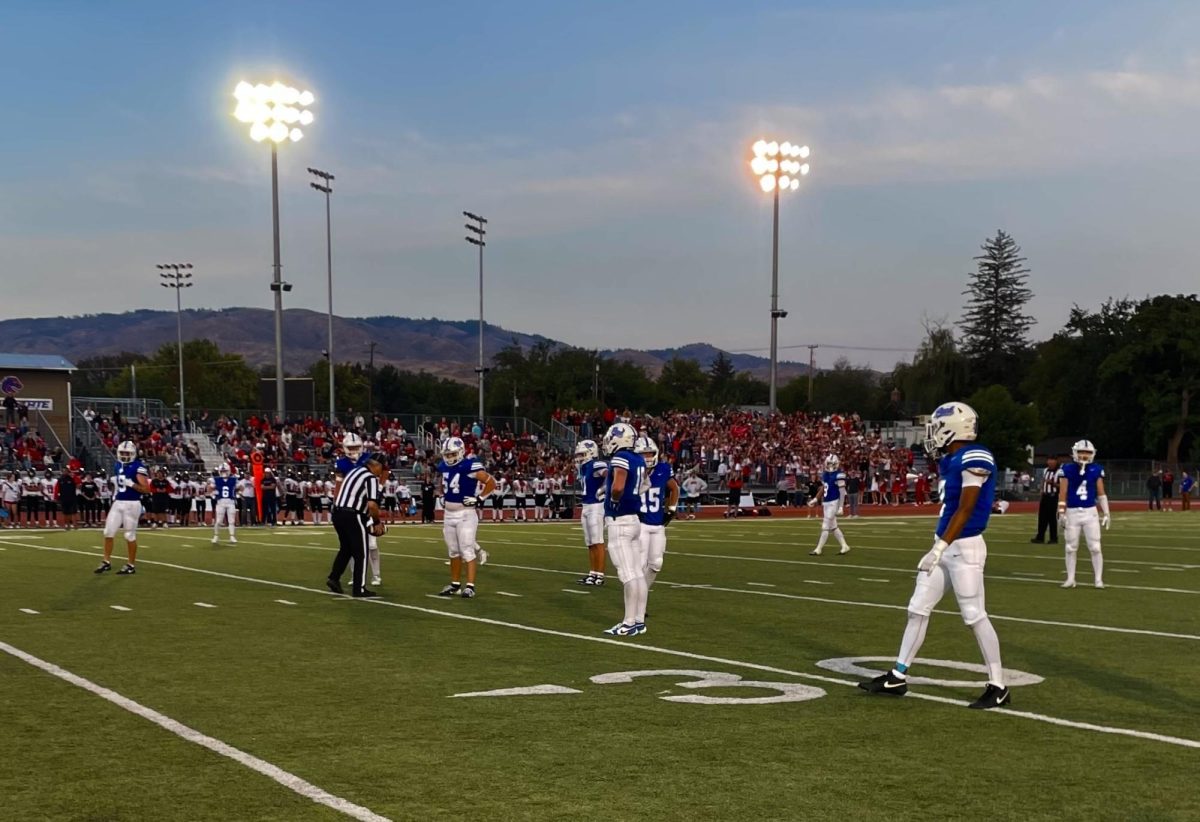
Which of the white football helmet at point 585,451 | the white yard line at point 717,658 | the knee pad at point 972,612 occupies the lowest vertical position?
the white yard line at point 717,658

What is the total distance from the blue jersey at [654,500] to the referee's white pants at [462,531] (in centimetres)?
279

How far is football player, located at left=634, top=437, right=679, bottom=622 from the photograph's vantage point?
1193 cm

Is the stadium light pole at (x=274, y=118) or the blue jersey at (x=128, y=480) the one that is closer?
the blue jersey at (x=128, y=480)

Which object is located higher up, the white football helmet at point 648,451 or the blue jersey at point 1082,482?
the white football helmet at point 648,451

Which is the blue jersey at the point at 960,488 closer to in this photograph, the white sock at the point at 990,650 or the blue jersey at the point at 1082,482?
the white sock at the point at 990,650

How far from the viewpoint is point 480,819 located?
17.4 ft

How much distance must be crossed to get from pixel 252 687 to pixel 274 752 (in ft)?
6.78

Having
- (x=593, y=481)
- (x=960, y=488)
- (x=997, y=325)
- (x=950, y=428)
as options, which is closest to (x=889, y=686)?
(x=960, y=488)

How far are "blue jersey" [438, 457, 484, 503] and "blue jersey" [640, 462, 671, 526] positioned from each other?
8.53ft

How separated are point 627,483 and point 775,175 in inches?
1722

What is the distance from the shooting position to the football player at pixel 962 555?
783 cm

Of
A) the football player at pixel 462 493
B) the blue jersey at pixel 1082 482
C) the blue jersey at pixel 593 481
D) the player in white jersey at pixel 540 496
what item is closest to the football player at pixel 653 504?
the football player at pixel 462 493

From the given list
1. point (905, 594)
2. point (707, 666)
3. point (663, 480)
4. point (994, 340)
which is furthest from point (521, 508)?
point (994, 340)

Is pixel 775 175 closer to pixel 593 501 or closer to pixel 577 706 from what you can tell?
pixel 593 501
